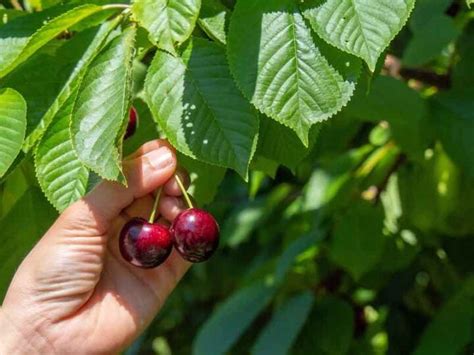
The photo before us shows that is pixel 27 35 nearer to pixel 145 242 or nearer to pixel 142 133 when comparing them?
pixel 142 133

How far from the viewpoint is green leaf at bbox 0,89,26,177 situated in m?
1.48

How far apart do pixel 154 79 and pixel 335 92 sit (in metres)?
0.24

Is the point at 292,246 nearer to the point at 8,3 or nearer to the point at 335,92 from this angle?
the point at 8,3

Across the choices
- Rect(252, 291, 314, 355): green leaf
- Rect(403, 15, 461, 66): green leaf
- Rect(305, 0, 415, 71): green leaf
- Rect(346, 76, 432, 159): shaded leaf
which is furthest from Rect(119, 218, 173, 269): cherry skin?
Rect(403, 15, 461, 66): green leaf

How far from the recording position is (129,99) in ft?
4.64

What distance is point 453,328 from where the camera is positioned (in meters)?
2.49

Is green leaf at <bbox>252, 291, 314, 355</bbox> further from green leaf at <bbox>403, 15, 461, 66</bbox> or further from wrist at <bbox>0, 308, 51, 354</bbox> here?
wrist at <bbox>0, 308, 51, 354</bbox>

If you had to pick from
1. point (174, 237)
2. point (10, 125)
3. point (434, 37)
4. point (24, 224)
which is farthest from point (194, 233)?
point (434, 37)

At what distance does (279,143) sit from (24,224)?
448 millimetres

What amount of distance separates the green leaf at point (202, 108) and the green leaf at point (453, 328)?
1146mm

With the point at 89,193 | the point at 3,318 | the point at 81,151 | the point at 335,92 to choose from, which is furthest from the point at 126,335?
the point at 335,92

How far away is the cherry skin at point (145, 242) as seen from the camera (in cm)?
153

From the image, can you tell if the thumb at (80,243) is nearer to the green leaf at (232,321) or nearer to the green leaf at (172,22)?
the green leaf at (172,22)

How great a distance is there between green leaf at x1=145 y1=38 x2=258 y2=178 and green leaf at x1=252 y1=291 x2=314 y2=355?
1.13 meters
